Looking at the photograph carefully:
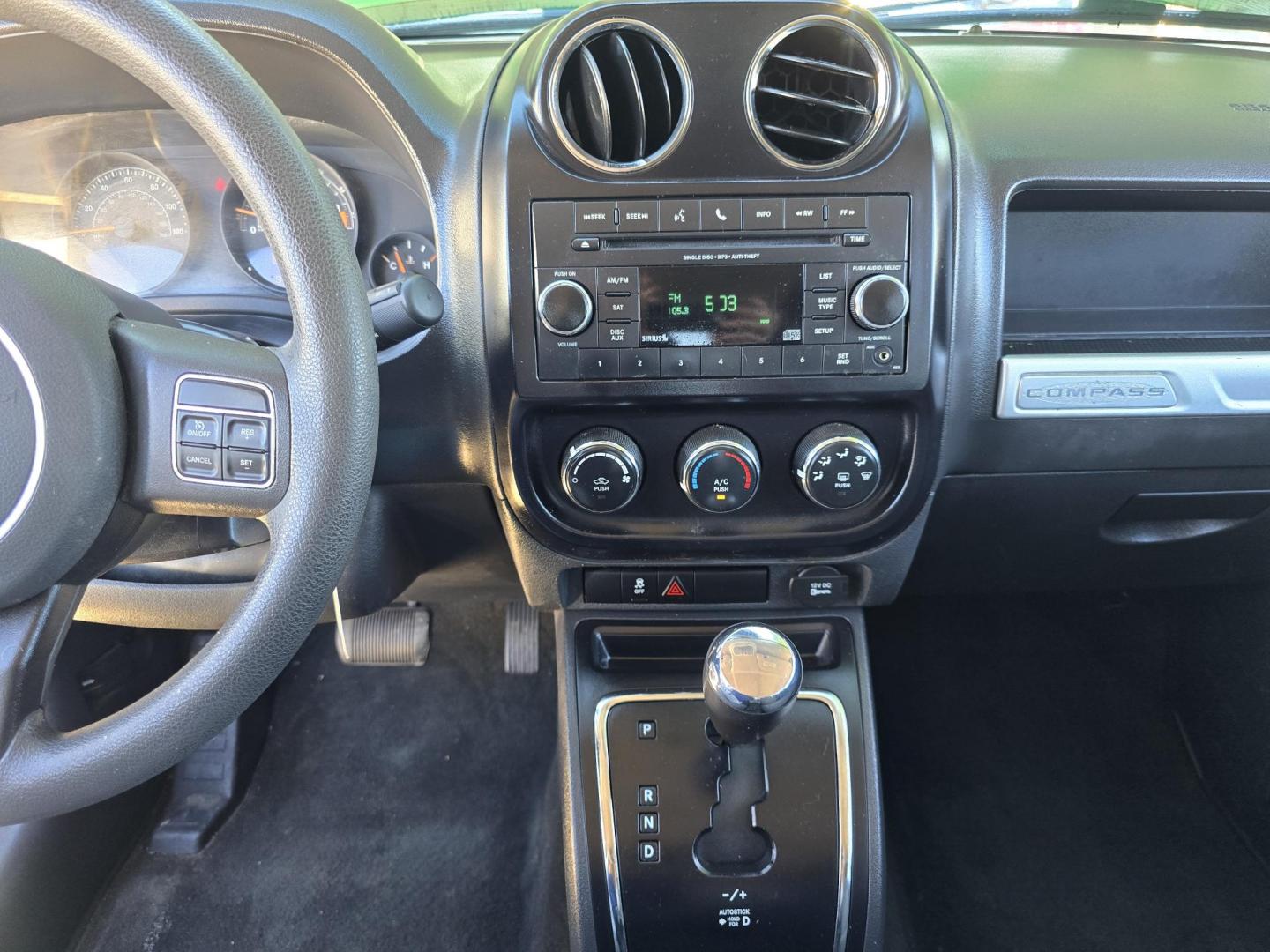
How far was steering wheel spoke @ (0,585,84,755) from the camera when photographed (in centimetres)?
69

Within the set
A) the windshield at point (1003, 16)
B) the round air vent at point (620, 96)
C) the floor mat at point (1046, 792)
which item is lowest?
the floor mat at point (1046, 792)

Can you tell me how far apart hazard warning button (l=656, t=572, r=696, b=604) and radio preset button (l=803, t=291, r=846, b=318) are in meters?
0.35

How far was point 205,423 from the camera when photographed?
28.0 inches

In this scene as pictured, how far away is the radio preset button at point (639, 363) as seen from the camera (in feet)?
3.04

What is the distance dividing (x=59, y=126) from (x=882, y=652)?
4.98 ft

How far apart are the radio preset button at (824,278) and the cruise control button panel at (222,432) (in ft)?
1.68

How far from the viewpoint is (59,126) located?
1152 millimetres

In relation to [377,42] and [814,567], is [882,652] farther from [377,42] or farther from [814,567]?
[377,42]

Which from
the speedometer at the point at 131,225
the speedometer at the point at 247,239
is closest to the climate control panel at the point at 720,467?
the speedometer at the point at 247,239

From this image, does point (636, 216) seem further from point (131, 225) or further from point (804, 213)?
point (131, 225)

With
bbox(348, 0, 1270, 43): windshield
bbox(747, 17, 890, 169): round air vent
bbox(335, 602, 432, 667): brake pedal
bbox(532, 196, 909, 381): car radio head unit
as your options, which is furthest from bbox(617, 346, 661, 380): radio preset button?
bbox(335, 602, 432, 667): brake pedal

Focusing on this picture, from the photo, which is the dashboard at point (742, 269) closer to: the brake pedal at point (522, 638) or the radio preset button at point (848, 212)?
the radio preset button at point (848, 212)

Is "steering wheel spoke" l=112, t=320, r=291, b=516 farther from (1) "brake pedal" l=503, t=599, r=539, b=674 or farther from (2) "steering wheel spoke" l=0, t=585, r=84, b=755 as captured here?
(1) "brake pedal" l=503, t=599, r=539, b=674

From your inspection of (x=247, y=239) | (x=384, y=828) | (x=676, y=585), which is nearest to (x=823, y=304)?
(x=676, y=585)
